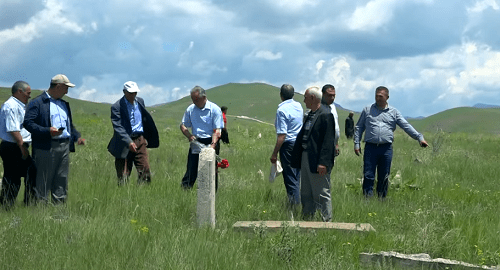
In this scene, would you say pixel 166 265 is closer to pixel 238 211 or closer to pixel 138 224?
pixel 138 224

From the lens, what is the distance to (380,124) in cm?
963

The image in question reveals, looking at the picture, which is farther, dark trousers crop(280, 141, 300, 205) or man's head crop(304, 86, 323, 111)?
dark trousers crop(280, 141, 300, 205)

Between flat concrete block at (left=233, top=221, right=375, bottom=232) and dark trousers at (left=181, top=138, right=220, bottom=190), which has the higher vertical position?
dark trousers at (left=181, top=138, right=220, bottom=190)

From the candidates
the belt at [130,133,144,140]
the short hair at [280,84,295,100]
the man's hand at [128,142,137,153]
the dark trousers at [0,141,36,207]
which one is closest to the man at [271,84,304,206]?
the short hair at [280,84,295,100]

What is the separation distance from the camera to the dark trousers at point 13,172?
25.8ft

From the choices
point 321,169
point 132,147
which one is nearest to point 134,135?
point 132,147

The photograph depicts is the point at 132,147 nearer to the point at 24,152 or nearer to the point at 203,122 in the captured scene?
the point at 203,122

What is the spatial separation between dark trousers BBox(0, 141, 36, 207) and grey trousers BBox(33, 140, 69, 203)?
454 millimetres

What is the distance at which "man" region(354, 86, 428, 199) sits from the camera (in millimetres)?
9586

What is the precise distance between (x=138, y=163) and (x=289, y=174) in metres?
2.64

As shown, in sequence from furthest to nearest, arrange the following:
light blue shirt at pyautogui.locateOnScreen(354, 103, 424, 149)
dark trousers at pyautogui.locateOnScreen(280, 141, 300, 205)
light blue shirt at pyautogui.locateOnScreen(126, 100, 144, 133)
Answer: light blue shirt at pyautogui.locateOnScreen(354, 103, 424, 149)
light blue shirt at pyautogui.locateOnScreen(126, 100, 144, 133)
dark trousers at pyautogui.locateOnScreen(280, 141, 300, 205)

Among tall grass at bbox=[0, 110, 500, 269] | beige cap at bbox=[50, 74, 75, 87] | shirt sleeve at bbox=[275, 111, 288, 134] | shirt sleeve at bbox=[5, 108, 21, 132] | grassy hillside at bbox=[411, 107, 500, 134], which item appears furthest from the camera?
grassy hillside at bbox=[411, 107, 500, 134]

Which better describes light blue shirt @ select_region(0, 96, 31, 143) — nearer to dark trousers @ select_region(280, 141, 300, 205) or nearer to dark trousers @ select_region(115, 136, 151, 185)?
dark trousers @ select_region(115, 136, 151, 185)

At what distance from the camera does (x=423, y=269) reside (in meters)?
5.54
